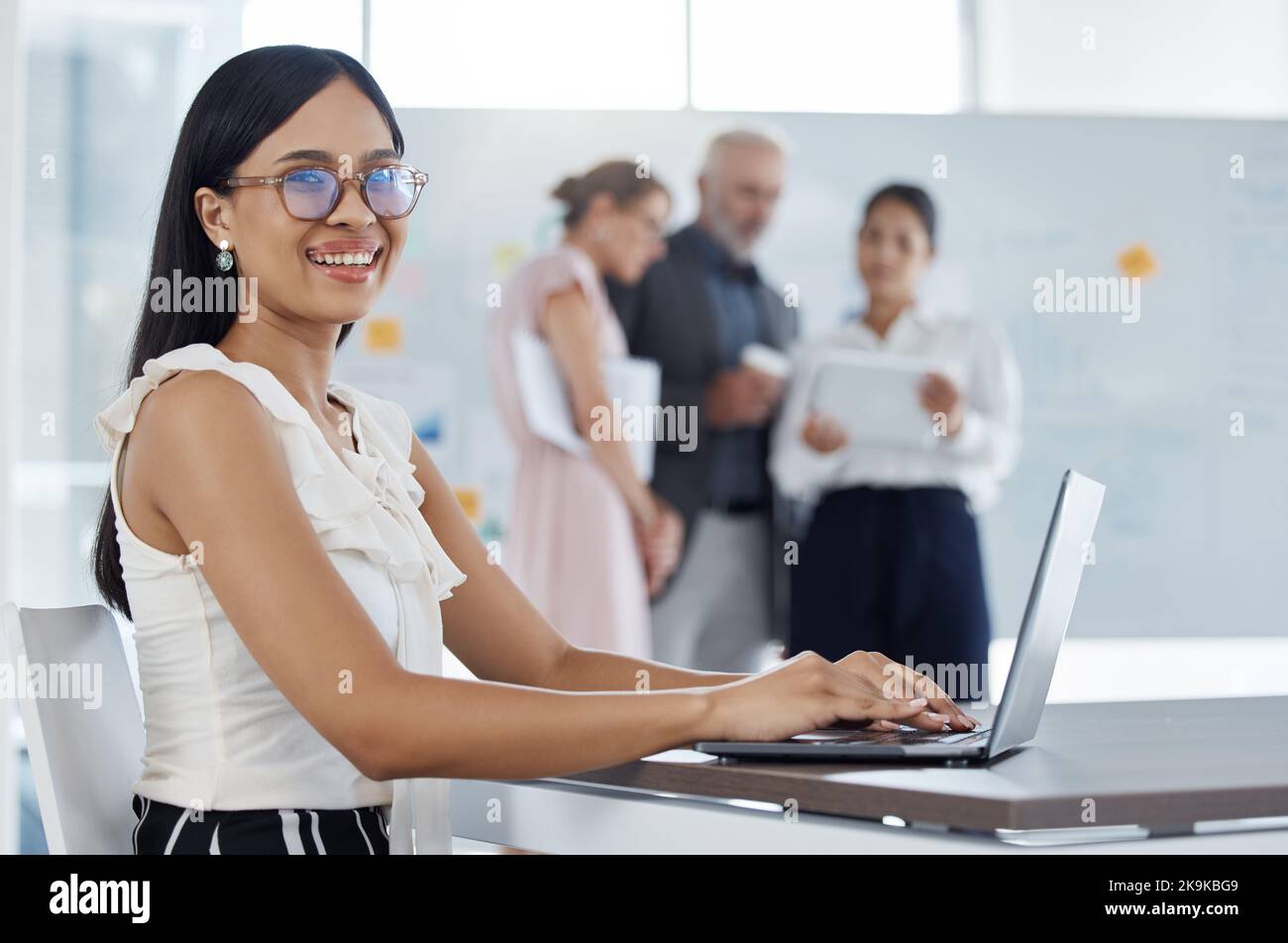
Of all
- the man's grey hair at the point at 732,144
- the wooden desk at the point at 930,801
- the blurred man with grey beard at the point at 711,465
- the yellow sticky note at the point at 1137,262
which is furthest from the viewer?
the yellow sticky note at the point at 1137,262

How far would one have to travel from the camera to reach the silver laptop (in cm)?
102

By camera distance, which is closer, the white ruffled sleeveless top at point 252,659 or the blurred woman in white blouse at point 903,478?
the white ruffled sleeveless top at point 252,659

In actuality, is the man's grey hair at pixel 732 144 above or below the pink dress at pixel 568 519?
above

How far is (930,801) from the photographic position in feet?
2.96

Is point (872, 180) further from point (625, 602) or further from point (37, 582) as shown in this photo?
point (37, 582)

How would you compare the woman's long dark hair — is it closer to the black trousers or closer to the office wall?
the black trousers

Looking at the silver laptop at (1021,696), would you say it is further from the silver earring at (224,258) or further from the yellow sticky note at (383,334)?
the yellow sticky note at (383,334)

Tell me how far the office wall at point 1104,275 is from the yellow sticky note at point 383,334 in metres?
0.40

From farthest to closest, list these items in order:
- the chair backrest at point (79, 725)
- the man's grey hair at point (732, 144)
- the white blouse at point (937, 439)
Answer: the man's grey hair at point (732, 144)
the white blouse at point (937, 439)
the chair backrest at point (79, 725)

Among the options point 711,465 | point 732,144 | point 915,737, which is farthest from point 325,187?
point 732,144

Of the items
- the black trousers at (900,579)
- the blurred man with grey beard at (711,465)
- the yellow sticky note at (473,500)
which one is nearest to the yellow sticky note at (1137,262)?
the black trousers at (900,579)

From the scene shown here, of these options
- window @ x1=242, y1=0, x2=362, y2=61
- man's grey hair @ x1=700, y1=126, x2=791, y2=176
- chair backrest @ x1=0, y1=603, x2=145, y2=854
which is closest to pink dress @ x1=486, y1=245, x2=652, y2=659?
man's grey hair @ x1=700, y1=126, x2=791, y2=176

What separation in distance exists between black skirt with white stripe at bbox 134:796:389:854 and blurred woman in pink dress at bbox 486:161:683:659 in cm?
229

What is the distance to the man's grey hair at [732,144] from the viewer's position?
148 inches
